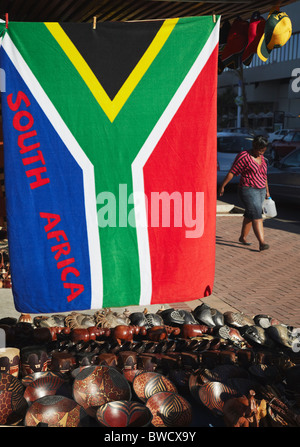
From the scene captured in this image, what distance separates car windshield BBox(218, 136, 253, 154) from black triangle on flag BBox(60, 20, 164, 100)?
464 inches

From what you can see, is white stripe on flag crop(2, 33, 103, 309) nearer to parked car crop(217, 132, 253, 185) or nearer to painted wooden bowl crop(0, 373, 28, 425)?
painted wooden bowl crop(0, 373, 28, 425)

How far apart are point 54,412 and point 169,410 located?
703 millimetres

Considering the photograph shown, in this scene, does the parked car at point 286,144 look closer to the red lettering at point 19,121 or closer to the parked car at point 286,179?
the parked car at point 286,179

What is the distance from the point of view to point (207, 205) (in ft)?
10.3

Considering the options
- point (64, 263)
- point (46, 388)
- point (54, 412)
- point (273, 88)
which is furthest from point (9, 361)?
point (273, 88)

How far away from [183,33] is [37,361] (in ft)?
7.59

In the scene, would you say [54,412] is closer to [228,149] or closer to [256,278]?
[256,278]

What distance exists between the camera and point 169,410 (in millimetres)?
3180

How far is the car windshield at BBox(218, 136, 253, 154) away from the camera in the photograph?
48.0ft

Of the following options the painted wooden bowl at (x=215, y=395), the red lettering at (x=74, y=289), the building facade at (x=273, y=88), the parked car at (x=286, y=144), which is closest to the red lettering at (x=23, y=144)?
the red lettering at (x=74, y=289)

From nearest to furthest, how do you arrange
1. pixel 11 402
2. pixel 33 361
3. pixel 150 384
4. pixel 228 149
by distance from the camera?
pixel 11 402, pixel 150 384, pixel 33 361, pixel 228 149

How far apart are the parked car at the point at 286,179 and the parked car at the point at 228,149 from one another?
5.20ft

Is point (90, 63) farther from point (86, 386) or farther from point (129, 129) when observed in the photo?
point (86, 386)

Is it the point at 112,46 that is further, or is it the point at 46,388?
the point at 46,388
